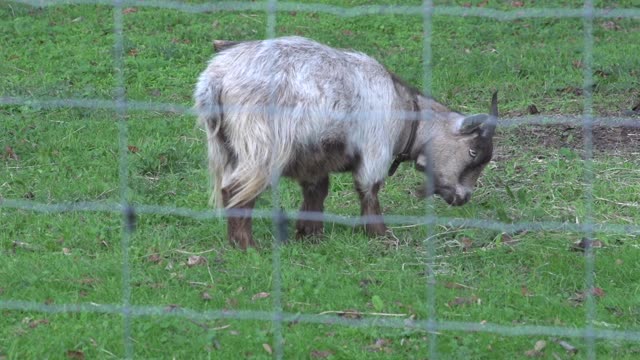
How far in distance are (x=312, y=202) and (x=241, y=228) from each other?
69cm

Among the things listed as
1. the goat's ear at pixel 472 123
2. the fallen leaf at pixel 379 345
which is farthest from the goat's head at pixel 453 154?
the fallen leaf at pixel 379 345

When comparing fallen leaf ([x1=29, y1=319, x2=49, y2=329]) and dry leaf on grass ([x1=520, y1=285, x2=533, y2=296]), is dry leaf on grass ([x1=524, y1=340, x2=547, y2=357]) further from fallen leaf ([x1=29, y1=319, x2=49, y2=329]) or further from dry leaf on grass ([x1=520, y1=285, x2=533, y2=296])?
fallen leaf ([x1=29, y1=319, x2=49, y2=329])

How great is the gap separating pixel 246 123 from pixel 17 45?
5085 millimetres

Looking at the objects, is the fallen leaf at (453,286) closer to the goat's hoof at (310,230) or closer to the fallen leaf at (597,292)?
the fallen leaf at (597,292)

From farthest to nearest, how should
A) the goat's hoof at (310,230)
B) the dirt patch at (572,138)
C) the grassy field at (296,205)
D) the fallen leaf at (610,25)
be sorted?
the fallen leaf at (610,25)
the dirt patch at (572,138)
the goat's hoof at (310,230)
the grassy field at (296,205)

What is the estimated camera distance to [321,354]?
235 inches

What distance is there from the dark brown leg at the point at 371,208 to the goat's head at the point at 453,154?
0.35 metres

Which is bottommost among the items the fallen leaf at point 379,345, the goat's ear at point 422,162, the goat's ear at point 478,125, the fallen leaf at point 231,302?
the fallen leaf at point 231,302

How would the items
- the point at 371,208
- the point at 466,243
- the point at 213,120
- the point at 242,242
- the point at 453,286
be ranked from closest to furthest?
1. the point at 453,286
2. the point at 213,120
3. the point at 242,242
4. the point at 466,243
5. the point at 371,208

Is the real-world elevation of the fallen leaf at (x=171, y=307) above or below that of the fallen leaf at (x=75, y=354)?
above

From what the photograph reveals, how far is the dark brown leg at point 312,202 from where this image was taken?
7.73m

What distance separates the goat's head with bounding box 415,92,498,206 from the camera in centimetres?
802

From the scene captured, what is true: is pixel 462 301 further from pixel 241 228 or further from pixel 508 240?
pixel 241 228

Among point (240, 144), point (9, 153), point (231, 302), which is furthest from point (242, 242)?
point (9, 153)
